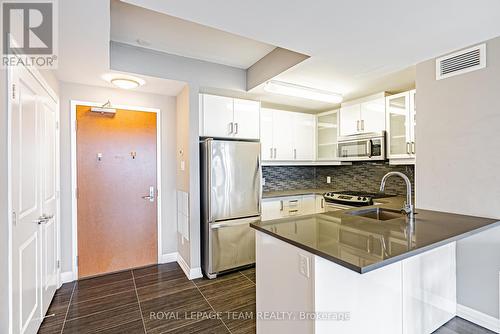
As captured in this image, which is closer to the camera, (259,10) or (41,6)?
(41,6)

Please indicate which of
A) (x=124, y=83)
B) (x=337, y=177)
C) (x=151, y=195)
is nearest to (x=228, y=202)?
(x=151, y=195)

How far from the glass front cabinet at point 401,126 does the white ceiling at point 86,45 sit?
267 cm

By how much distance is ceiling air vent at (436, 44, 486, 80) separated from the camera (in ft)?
6.60

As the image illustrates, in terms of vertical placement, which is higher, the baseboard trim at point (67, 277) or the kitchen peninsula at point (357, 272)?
the kitchen peninsula at point (357, 272)

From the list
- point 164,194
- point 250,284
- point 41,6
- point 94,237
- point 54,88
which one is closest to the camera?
point 41,6

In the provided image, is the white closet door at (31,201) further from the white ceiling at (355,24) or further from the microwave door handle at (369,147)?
the microwave door handle at (369,147)

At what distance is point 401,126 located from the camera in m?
3.08

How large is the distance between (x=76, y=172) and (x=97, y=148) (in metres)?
0.36

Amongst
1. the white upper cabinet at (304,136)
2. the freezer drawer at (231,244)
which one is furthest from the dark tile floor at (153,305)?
the white upper cabinet at (304,136)

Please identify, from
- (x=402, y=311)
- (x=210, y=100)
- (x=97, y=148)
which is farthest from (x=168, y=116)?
(x=402, y=311)

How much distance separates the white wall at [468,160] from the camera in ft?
6.41

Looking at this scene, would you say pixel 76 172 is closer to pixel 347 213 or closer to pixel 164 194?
pixel 164 194

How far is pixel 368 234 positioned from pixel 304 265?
477 millimetres

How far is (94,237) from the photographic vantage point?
303 cm
